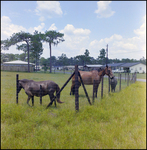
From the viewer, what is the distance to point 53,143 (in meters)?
2.61

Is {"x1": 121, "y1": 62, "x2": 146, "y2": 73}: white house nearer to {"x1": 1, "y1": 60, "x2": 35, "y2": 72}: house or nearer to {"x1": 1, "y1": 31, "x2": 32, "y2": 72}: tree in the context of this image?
{"x1": 1, "y1": 60, "x2": 35, "y2": 72}: house

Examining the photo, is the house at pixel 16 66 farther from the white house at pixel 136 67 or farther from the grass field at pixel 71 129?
the white house at pixel 136 67

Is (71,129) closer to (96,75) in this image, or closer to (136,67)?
(96,75)

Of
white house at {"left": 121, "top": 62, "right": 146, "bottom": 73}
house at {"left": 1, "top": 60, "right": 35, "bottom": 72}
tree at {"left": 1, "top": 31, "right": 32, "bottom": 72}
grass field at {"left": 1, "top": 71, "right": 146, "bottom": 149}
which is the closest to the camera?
grass field at {"left": 1, "top": 71, "right": 146, "bottom": 149}

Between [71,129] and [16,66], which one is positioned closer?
[71,129]

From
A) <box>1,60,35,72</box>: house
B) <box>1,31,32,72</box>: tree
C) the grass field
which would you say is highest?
<box>1,31,32,72</box>: tree

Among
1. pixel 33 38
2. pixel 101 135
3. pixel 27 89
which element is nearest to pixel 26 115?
pixel 27 89

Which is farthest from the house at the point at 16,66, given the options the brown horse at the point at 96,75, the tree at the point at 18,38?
the brown horse at the point at 96,75

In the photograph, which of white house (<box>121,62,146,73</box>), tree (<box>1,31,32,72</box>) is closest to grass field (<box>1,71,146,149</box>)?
tree (<box>1,31,32,72</box>)

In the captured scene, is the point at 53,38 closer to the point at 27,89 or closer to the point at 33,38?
the point at 33,38

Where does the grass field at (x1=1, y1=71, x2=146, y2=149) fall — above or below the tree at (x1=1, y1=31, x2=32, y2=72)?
below

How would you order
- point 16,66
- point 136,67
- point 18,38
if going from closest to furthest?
point 18,38 → point 16,66 → point 136,67

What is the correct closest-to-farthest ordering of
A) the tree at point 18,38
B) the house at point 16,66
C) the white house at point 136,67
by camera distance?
the tree at point 18,38 → the house at point 16,66 → the white house at point 136,67

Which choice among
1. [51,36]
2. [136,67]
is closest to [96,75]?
[51,36]
